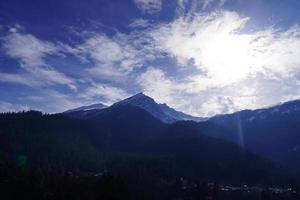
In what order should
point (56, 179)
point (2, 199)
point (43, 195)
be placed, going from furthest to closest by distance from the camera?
point (56, 179), point (43, 195), point (2, 199)

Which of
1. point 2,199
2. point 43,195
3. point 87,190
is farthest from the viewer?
point 87,190

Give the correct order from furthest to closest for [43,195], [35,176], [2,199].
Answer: [35,176]
[43,195]
[2,199]

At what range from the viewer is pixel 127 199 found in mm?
166125

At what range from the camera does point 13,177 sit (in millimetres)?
167375

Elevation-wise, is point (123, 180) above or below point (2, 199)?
above

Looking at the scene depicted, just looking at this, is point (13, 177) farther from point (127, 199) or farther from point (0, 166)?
point (127, 199)

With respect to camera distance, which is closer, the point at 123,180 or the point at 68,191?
the point at 68,191

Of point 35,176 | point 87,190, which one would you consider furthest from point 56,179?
point 87,190

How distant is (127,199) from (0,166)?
2162 inches

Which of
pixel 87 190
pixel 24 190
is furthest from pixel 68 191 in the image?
pixel 24 190

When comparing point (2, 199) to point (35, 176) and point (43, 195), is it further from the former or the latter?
point (35, 176)

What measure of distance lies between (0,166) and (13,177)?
14.8m

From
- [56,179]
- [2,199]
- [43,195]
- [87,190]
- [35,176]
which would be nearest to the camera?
[2,199]

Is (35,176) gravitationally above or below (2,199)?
above
